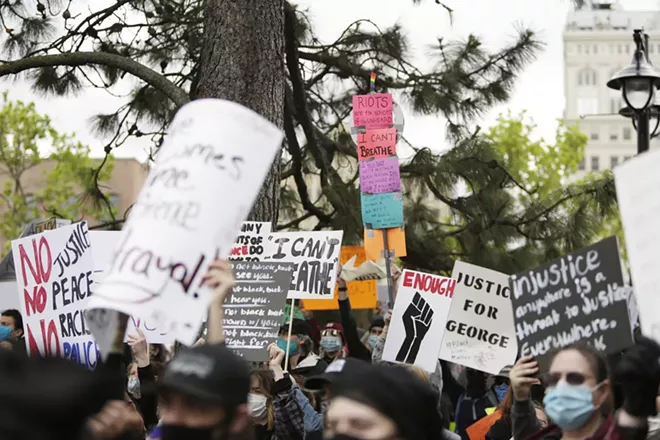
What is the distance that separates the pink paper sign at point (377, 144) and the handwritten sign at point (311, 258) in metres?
1.38

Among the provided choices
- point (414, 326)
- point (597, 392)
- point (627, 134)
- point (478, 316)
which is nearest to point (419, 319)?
point (414, 326)

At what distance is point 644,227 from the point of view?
13.0ft

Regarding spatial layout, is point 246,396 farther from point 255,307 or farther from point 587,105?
point 587,105

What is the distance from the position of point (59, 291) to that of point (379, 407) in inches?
111

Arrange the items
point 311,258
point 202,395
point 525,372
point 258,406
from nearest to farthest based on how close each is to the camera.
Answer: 1. point 202,395
2. point 525,372
3. point 258,406
4. point 311,258

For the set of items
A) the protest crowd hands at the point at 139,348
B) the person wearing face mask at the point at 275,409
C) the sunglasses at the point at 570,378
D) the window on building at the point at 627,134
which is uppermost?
the window on building at the point at 627,134

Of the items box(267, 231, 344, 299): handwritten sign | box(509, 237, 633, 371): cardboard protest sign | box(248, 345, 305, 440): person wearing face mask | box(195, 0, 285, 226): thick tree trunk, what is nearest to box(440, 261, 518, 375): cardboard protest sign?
box(267, 231, 344, 299): handwritten sign

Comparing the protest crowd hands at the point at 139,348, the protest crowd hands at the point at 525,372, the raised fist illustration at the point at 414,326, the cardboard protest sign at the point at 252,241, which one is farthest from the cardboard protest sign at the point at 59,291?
the raised fist illustration at the point at 414,326

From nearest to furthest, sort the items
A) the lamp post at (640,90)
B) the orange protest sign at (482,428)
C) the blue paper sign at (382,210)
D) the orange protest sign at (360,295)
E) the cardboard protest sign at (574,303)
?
1. the cardboard protest sign at (574,303)
2. the orange protest sign at (482,428)
3. the blue paper sign at (382,210)
4. the lamp post at (640,90)
5. the orange protest sign at (360,295)

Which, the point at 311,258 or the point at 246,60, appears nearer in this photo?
the point at 246,60

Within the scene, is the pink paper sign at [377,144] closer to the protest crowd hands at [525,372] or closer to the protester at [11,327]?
the protester at [11,327]

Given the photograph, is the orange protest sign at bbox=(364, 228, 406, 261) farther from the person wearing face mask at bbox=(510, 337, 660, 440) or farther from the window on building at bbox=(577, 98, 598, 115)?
the window on building at bbox=(577, 98, 598, 115)

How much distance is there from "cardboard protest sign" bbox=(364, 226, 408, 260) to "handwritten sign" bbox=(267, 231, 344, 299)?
1018mm

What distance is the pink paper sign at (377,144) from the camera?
31.5 ft
